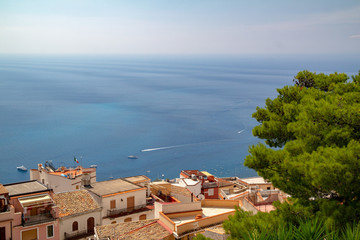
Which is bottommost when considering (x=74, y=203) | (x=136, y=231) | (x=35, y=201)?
(x=74, y=203)

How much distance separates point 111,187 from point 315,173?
13922mm

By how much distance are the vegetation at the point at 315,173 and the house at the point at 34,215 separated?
9151 millimetres

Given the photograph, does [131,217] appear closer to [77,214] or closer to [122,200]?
[122,200]

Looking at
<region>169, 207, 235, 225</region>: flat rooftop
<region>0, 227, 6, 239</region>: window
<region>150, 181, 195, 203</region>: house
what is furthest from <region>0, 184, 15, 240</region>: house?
<region>150, 181, 195, 203</region>: house

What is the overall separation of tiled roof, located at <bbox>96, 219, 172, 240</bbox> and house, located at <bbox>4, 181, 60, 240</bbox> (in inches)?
87.3

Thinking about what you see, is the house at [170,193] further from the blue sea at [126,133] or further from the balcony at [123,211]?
the blue sea at [126,133]

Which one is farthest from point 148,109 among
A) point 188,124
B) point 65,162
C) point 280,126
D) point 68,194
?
point 280,126

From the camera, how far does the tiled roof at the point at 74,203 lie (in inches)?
654

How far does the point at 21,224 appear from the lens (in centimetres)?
1398

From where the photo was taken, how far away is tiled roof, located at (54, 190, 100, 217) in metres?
16.6

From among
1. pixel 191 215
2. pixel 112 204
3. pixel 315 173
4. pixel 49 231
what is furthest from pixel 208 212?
pixel 315 173

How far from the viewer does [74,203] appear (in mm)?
17234

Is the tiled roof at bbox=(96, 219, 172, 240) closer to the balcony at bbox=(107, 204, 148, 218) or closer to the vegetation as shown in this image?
the balcony at bbox=(107, 204, 148, 218)

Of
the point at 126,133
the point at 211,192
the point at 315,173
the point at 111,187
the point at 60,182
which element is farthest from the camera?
the point at 126,133
